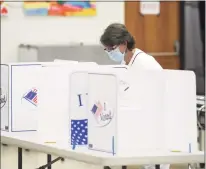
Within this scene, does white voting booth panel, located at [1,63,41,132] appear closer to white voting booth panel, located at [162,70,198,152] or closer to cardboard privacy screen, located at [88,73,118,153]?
cardboard privacy screen, located at [88,73,118,153]

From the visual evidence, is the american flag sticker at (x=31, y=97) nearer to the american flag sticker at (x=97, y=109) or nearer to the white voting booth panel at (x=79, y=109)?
the white voting booth panel at (x=79, y=109)

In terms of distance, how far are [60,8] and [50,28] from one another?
8.3 inches

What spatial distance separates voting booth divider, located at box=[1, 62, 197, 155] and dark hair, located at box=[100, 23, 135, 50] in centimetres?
40

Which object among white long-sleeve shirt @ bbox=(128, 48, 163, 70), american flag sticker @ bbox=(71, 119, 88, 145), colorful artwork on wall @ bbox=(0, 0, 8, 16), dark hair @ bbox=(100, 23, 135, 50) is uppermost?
colorful artwork on wall @ bbox=(0, 0, 8, 16)

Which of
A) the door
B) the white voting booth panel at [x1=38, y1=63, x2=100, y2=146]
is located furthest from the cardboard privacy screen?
the door

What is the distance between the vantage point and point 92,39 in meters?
5.89

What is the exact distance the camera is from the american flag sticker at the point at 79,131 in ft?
9.51

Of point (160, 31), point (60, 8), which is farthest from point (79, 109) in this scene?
point (160, 31)

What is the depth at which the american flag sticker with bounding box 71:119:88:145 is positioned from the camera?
2.90 meters

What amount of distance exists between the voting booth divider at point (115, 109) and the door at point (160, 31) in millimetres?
3069

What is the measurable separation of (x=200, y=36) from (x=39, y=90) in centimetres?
331

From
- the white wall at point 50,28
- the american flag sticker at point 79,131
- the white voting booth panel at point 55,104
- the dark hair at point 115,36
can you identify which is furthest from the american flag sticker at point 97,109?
the white wall at point 50,28

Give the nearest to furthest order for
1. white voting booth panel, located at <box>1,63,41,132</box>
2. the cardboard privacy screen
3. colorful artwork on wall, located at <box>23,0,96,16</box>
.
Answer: the cardboard privacy screen, white voting booth panel, located at <box>1,63,41,132</box>, colorful artwork on wall, located at <box>23,0,96,16</box>

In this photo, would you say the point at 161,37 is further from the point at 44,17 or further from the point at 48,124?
the point at 48,124
